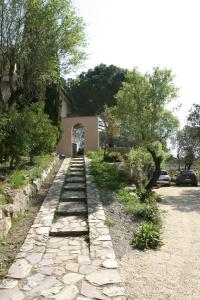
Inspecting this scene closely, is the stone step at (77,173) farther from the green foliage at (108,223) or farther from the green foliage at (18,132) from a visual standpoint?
the green foliage at (108,223)

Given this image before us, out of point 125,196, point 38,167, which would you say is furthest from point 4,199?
point 38,167

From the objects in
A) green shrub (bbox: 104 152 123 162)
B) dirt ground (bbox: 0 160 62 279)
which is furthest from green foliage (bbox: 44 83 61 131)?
dirt ground (bbox: 0 160 62 279)

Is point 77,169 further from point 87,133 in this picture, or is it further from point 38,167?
point 87,133

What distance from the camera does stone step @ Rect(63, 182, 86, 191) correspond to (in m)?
12.4

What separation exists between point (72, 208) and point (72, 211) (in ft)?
1.11

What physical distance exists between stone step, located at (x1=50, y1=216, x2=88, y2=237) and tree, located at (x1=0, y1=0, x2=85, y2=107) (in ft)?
23.5

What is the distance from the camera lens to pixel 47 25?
1430cm

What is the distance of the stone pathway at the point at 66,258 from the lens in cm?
536

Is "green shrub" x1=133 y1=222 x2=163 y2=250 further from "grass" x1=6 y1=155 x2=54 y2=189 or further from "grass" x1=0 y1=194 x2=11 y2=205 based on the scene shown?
"grass" x1=6 y1=155 x2=54 y2=189

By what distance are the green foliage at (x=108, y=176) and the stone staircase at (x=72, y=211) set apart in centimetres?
71

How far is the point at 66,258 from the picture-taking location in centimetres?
671

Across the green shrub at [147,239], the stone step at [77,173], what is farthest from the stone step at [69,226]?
the stone step at [77,173]

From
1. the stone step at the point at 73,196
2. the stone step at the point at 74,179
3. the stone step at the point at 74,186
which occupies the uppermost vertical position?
the stone step at the point at 74,179

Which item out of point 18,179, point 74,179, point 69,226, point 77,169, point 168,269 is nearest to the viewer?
point 168,269
